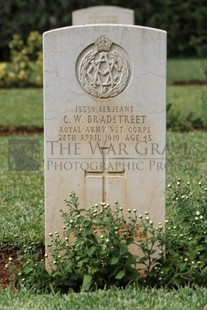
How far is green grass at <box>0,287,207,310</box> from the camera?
4465 mm

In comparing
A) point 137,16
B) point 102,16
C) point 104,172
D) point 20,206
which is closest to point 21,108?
point 102,16

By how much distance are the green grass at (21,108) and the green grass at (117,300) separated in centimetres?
798

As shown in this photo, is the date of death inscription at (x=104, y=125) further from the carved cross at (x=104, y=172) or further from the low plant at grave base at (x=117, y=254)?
the low plant at grave base at (x=117, y=254)

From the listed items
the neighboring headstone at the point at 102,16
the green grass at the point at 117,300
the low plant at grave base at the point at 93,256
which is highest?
the neighboring headstone at the point at 102,16

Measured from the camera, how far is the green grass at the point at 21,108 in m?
13.0

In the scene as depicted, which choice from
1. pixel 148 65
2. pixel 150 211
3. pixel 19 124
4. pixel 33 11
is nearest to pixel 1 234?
pixel 150 211

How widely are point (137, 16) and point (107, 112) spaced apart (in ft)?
82.9

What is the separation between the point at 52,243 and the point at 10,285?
0.45 meters

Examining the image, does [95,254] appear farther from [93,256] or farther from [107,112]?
[107,112]

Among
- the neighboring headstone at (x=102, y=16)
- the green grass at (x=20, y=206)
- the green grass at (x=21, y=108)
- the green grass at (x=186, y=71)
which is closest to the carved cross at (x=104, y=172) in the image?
the green grass at (x=20, y=206)

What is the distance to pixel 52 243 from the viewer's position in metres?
5.41

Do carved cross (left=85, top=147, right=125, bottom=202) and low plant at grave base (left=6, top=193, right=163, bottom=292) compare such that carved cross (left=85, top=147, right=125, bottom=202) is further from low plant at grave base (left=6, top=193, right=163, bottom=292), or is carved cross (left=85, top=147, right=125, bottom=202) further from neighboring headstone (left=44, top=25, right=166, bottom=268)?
low plant at grave base (left=6, top=193, right=163, bottom=292)

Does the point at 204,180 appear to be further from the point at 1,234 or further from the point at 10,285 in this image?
the point at 10,285

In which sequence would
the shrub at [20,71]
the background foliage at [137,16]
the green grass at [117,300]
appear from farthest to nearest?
the background foliage at [137,16]
the shrub at [20,71]
the green grass at [117,300]
